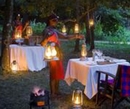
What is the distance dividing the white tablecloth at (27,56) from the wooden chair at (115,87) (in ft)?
12.8

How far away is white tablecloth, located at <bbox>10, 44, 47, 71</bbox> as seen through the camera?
379 inches

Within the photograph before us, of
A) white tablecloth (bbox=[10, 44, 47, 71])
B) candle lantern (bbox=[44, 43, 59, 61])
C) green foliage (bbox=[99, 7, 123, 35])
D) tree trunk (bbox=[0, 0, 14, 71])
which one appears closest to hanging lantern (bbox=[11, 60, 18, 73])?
tree trunk (bbox=[0, 0, 14, 71])

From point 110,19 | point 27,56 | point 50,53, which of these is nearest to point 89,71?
point 50,53

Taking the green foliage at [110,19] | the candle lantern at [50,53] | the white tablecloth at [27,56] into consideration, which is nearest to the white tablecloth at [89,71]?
the candle lantern at [50,53]

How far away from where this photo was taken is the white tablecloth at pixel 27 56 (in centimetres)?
962

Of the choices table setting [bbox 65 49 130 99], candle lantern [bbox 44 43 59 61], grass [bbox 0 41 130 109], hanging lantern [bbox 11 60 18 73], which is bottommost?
grass [bbox 0 41 130 109]

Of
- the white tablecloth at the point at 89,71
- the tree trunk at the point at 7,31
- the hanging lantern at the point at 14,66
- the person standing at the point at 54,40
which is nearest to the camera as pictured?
the white tablecloth at the point at 89,71

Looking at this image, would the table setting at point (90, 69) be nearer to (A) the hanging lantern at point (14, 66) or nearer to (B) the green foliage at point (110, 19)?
(A) the hanging lantern at point (14, 66)

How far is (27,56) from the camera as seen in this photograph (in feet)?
31.5

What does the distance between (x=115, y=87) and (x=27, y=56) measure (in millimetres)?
4531

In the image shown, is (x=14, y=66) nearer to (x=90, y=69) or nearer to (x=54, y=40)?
(x=54, y=40)

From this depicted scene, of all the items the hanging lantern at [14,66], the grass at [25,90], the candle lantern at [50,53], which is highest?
the candle lantern at [50,53]

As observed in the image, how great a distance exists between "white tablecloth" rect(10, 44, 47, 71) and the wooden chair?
391cm

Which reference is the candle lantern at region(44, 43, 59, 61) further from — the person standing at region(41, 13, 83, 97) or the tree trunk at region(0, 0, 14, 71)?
the tree trunk at region(0, 0, 14, 71)
